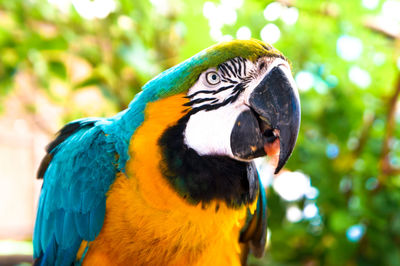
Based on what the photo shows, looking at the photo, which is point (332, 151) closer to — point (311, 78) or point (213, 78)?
point (311, 78)

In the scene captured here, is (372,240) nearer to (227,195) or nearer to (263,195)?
(263,195)

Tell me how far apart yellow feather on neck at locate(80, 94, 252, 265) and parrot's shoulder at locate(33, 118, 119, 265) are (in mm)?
38

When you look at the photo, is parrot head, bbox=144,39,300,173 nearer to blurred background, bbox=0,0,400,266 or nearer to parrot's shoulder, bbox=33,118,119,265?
parrot's shoulder, bbox=33,118,119,265

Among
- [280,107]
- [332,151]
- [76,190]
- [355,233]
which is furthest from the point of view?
[332,151]

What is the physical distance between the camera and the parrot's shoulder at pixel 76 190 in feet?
3.45

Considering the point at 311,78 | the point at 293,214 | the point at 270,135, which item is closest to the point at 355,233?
the point at 293,214

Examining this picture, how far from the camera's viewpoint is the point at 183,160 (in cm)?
96

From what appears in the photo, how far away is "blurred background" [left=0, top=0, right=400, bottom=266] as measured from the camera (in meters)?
1.89

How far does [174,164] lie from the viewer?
96cm

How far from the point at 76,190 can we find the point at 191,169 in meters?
0.36

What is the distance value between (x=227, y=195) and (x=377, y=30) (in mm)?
1848

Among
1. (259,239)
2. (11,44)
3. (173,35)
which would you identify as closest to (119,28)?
(173,35)

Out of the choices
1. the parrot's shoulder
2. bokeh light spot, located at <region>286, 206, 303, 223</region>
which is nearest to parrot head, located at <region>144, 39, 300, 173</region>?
the parrot's shoulder

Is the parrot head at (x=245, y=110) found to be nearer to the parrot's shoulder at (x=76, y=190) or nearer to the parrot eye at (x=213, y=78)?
the parrot eye at (x=213, y=78)
